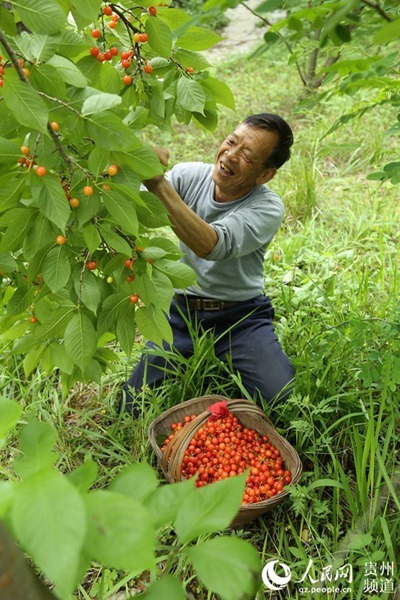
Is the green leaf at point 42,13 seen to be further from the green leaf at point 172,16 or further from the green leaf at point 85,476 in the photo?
the green leaf at point 85,476

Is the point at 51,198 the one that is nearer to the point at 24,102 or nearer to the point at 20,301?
the point at 24,102

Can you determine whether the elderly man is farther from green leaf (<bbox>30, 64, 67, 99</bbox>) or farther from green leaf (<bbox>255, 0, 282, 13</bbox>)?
green leaf (<bbox>255, 0, 282, 13</bbox>)

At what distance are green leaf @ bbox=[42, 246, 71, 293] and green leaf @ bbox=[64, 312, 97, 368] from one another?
0.11 meters

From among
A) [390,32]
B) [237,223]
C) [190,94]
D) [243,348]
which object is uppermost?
[390,32]

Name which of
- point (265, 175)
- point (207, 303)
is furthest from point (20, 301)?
point (265, 175)

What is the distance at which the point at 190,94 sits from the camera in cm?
125

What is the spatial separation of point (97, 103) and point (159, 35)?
Result: 1.14 feet

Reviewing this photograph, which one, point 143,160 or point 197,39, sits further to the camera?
point 197,39

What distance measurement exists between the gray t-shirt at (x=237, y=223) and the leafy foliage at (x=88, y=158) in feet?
2.66

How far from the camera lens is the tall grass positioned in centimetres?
159

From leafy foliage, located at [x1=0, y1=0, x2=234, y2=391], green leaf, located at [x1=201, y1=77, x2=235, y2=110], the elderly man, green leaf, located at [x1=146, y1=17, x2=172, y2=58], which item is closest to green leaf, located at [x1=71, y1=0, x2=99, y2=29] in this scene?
leafy foliage, located at [x1=0, y1=0, x2=234, y2=391]

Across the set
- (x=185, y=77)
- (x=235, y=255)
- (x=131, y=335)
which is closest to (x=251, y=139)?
(x=235, y=255)

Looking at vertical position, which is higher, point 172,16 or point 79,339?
point 172,16

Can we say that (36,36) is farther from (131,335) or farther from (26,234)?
(131,335)
